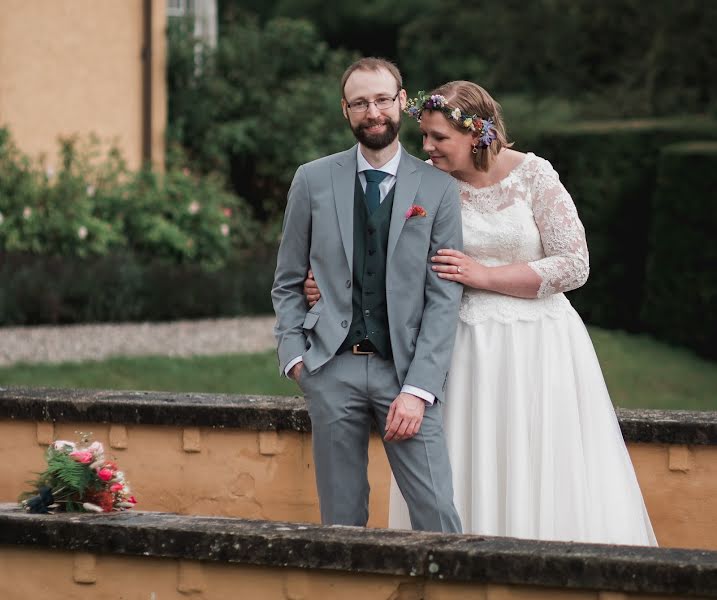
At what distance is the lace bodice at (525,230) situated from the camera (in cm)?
448

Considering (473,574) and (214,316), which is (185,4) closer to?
(214,316)

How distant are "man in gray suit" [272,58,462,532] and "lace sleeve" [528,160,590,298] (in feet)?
1.16

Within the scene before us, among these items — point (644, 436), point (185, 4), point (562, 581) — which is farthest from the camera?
point (185, 4)

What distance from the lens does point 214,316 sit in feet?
41.9

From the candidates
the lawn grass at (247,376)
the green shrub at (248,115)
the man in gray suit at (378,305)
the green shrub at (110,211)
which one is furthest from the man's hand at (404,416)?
the green shrub at (248,115)

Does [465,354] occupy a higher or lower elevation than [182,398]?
higher

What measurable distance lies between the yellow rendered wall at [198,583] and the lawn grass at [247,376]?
493cm

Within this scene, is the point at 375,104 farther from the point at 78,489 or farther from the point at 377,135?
the point at 78,489

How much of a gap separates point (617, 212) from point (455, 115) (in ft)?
29.3

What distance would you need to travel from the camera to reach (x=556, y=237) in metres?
4.48

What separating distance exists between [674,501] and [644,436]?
0.27 metres

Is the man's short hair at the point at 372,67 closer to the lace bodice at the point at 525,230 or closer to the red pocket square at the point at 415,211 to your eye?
the red pocket square at the point at 415,211

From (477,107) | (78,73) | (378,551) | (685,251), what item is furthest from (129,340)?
(378,551)

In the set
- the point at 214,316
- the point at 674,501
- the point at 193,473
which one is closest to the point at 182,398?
the point at 193,473
